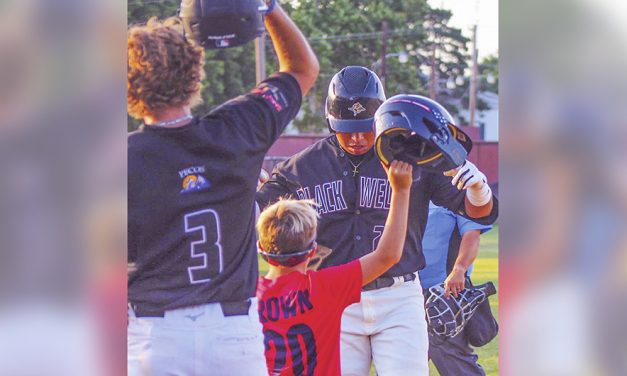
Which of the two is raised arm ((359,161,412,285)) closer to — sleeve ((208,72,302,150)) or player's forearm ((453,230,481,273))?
player's forearm ((453,230,481,273))

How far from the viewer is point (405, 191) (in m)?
3.88

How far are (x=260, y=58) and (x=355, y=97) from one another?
1.29ft

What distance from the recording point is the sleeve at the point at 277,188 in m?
3.88

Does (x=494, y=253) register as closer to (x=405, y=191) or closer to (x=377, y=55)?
(x=405, y=191)

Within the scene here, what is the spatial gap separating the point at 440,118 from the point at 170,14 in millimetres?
1082

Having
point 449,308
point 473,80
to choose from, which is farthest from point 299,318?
point 473,80

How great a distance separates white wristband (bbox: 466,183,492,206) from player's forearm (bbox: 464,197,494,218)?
1cm

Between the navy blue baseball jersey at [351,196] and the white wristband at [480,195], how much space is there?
0.11 ft

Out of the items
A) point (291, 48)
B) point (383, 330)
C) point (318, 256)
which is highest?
point (291, 48)

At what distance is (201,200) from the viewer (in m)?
3.72

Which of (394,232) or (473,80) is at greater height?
(473,80)

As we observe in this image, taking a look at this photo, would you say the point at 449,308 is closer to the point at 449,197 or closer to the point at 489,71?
the point at 449,197
